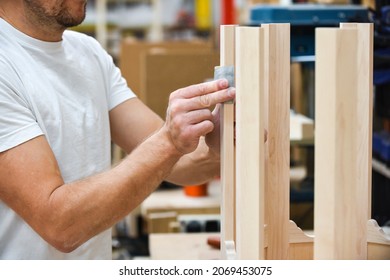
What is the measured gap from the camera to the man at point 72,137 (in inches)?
52.1

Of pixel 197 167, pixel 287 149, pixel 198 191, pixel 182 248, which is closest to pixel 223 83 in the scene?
pixel 287 149

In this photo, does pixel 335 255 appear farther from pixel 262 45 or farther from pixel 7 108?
pixel 7 108

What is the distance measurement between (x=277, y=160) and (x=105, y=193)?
0.35 metres

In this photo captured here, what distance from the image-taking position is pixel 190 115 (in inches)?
48.2

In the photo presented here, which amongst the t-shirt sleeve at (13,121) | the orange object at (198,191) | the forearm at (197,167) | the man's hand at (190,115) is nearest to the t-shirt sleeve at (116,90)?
the forearm at (197,167)

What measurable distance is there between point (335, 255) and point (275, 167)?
0.76 ft

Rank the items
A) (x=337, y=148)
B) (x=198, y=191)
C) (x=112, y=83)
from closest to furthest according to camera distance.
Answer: (x=337, y=148) → (x=112, y=83) → (x=198, y=191)

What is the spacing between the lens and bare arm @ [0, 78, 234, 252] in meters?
1.33

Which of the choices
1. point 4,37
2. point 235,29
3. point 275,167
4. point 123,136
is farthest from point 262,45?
point 123,136

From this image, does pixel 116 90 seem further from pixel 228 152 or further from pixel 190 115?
pixel 228 152

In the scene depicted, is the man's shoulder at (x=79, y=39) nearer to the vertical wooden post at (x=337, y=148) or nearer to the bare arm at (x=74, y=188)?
the bare arm at (x=74, y=188)

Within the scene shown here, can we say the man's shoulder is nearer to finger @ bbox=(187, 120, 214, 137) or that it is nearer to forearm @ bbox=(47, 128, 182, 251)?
forearm @ bbox=(47, 128, 182, 251)

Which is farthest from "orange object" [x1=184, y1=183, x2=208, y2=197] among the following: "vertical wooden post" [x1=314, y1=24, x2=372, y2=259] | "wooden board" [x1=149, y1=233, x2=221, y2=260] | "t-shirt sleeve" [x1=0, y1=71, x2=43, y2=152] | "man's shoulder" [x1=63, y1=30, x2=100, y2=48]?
"vertical wooden post" [x1=314, y1=24, x2=372, y2=259]
